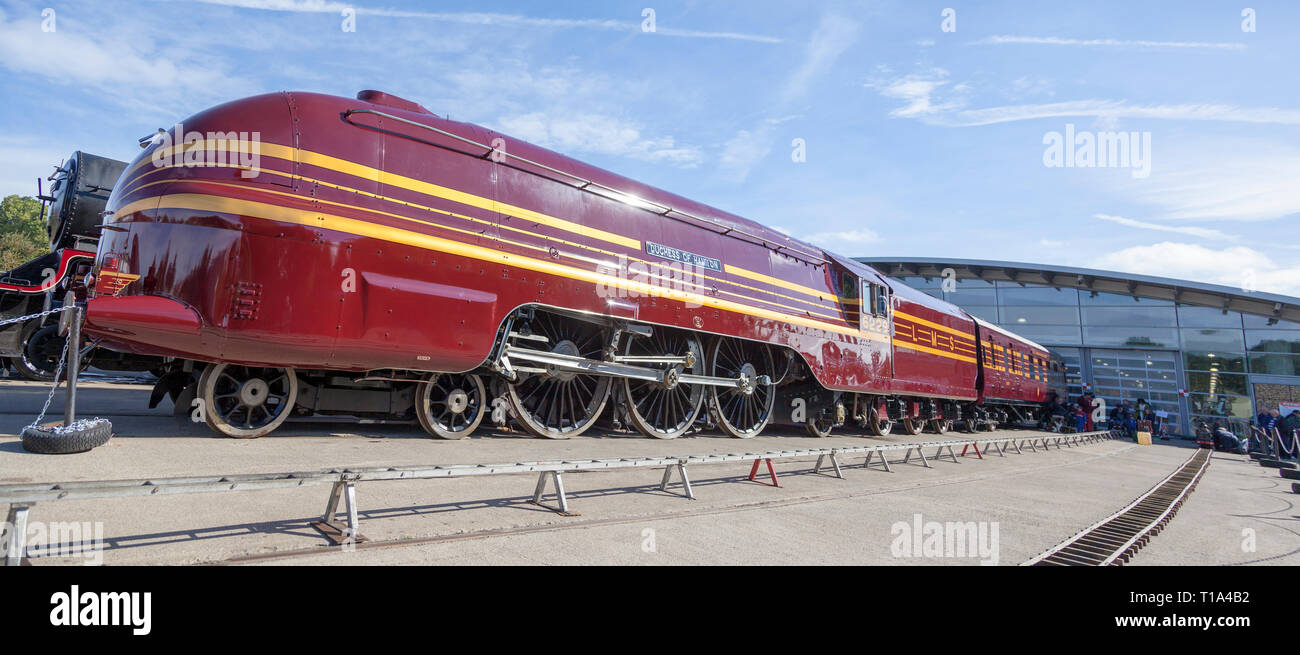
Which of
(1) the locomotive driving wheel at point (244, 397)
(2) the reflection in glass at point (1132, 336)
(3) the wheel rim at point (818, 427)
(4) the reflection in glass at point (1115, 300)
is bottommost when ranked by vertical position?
(3) the wheel rim at point (818, 427)

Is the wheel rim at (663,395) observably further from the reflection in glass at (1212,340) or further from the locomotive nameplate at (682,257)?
the reflection in glass at (1212,340)

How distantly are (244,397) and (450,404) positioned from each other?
7.14 ft

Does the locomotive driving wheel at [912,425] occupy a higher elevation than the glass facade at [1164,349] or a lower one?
lower

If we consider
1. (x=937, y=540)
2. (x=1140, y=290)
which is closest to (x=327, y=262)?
(x=937, y=540)

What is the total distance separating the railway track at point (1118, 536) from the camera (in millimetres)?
4773

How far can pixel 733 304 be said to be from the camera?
1062 cm

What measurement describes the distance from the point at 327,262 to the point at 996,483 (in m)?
9.48

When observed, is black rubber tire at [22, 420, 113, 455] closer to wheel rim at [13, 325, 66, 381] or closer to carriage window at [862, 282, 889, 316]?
wheel rim at [13, 325, 66, 381]

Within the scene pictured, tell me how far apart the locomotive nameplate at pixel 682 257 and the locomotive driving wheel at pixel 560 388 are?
1.50 meters

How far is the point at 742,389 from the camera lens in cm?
1110

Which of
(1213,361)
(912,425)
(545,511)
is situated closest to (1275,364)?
(1213,361)

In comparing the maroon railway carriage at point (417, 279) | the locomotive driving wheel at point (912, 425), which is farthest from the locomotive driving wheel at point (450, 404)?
the locomotive driving wheel at point (912, 425)

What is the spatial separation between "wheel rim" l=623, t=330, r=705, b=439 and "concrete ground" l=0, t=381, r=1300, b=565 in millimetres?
752

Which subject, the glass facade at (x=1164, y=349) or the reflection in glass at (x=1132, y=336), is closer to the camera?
the glass facade at (x=1164, y=349)
